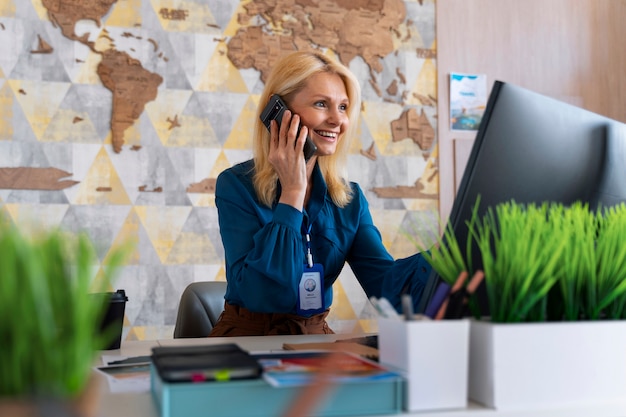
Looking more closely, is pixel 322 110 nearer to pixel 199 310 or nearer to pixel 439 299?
pixel 199 310

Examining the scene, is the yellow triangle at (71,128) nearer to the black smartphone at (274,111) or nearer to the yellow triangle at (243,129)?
the yellow triangle at (243,129)

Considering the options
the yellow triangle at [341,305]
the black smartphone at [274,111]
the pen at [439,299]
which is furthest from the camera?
the yellow triangle at [341,305]

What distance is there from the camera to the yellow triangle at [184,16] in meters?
3.30

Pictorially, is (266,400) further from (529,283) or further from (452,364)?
(529,283)

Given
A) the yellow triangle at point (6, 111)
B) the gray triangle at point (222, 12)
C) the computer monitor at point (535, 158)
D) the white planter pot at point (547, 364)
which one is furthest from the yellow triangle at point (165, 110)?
the white planter pot at point (547, 364)

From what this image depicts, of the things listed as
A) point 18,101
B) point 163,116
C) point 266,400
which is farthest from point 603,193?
point 18,101

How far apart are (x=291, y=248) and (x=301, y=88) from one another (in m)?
0.63

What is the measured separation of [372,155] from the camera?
359 centimetres

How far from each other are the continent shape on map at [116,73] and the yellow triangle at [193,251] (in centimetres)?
53

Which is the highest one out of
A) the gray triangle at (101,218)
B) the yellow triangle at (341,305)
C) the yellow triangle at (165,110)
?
the yellow triangle at (165,110)

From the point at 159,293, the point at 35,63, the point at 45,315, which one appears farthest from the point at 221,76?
the point at 45,315

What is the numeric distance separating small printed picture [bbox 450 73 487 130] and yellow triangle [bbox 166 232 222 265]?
1.46 m

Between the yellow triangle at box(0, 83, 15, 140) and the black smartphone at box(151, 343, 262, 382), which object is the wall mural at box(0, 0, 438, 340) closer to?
the yellow triangle at box(0, 83, 15, 140)

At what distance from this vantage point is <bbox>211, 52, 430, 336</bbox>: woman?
5.49 ft
